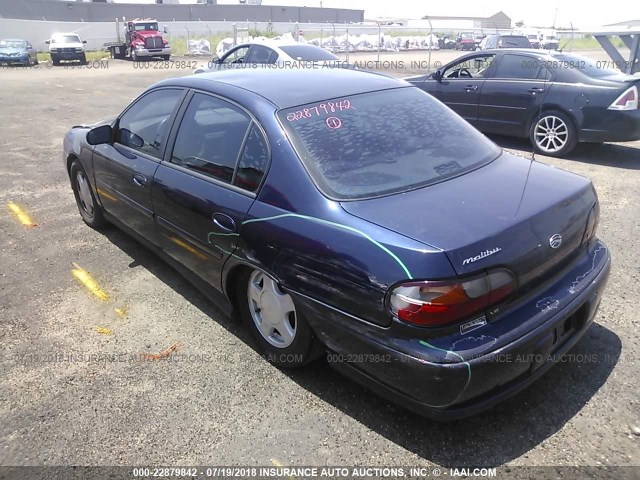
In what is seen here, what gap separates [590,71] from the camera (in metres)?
7.54

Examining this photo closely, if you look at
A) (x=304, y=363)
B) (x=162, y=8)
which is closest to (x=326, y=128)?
(x=304, y=363)

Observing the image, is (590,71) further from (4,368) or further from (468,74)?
(4,368)

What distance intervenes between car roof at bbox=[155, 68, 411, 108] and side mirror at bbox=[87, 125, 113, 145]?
2.63ft

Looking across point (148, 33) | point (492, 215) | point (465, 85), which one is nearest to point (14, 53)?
point (148, 33)

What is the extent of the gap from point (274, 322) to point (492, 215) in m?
1.36

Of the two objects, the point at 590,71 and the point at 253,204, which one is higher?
the point at 590,71

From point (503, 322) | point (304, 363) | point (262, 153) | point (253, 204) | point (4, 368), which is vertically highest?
point (262, 153)

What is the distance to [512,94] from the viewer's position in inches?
316

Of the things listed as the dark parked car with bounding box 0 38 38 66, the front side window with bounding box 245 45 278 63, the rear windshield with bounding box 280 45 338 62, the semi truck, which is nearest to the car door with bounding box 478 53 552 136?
the rear windshield with bounding box 280 45 338 62

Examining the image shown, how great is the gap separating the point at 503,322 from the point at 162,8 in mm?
60290

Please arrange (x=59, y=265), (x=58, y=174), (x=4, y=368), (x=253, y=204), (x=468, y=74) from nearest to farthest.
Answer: (x=253, y=204)
(x=4, y=368)
(x=59, y=265)
(x=58, y=174)
(x=468, y=74)

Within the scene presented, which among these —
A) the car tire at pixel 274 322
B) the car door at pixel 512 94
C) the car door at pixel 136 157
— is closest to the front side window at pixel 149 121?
the car door at pixel 136 157

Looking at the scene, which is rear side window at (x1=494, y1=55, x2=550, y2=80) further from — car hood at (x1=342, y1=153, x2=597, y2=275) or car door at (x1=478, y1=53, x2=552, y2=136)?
car hood at (x1=342, y1=153, x2=597, y2=275)

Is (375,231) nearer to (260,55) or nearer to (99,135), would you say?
(99,135)
